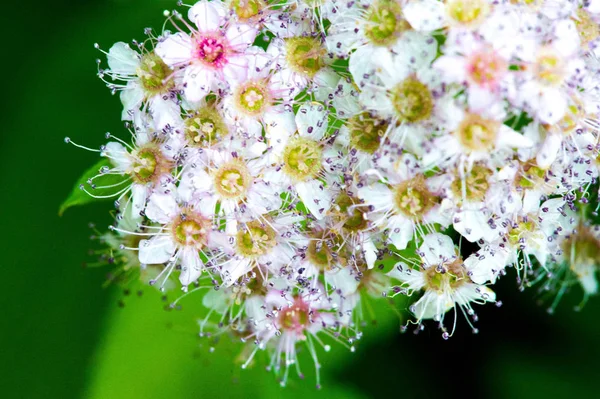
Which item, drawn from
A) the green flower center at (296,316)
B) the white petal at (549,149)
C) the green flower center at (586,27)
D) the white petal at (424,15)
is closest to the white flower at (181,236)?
the green flower center at (296,316)

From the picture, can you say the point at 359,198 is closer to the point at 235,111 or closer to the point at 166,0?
the point at 235,111

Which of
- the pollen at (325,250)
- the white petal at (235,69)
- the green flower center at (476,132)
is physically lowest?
the pollen at (325,250)

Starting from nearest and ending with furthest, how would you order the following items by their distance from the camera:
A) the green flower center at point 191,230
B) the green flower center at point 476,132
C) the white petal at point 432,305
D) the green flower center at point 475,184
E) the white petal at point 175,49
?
the green flower center at point 476,132, the green flower center at point 475,184, the white petal at point 175,49, the green flower center at point 191,230, the white petal at point 432,305

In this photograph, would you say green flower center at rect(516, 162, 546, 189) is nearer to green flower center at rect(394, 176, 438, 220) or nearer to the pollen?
green flower center at rect(394, 176, 438, 220)

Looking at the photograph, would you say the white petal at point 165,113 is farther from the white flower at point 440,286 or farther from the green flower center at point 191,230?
the white flower at point 440,286

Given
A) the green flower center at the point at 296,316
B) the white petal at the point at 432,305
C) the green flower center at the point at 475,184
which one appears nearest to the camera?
the green flower center at the point at 475,184

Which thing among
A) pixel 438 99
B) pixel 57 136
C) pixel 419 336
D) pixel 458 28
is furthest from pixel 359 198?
pixel 57 136

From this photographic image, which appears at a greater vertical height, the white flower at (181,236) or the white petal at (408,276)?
the white flower at (181,236)
